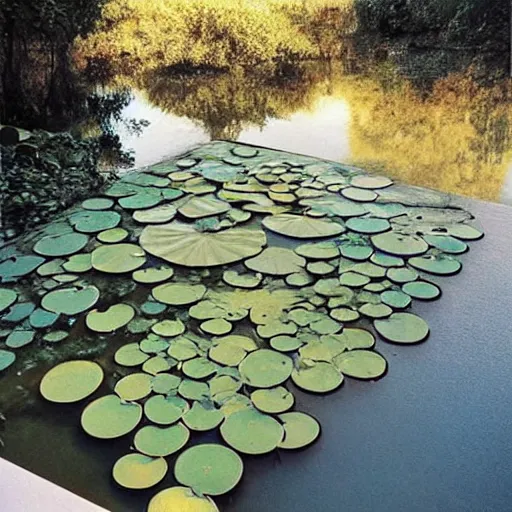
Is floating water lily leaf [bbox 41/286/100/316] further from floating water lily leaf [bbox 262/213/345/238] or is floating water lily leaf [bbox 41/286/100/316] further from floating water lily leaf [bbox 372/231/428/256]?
floating water lily leaf [bbox 372/231/428/256]

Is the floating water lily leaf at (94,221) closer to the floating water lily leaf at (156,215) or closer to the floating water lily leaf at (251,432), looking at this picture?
the floating water lily leaf at (156,215)

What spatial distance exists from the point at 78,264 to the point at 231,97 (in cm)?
294

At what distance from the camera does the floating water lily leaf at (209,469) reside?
4.71 feet

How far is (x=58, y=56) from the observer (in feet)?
14.6

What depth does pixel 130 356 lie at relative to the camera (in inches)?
73.0

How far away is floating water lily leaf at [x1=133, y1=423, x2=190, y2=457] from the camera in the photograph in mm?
1524

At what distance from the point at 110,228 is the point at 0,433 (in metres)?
1.15

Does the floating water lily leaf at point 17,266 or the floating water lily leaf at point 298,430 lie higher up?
the floating water lily leaf at point 17,266

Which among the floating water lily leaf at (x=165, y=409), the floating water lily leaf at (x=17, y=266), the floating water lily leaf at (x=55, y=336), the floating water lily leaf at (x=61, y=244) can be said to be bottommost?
the floating water lily leaf at (x=165, y=409)

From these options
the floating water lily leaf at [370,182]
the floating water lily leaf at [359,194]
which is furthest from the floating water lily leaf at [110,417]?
the floating water lily leaf at [370,182]

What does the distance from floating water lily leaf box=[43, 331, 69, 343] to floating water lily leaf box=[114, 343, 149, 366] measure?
20cm

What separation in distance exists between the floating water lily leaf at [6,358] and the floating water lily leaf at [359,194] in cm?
163

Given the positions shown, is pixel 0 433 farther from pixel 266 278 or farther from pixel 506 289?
pixel 506 289

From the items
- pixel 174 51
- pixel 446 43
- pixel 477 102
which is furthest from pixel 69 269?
pixel 446 43
